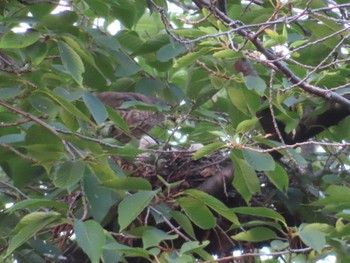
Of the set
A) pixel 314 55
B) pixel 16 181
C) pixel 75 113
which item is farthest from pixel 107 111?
pixel 314 55

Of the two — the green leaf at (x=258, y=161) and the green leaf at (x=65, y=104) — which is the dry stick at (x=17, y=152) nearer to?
the green leaf at (x=65, y=104)

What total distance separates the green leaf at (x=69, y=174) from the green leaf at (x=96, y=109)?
0.76 feet

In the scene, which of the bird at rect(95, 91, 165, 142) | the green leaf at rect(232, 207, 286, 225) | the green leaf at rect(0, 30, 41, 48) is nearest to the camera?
the green leaf at rect(232, 207, 286, 225)

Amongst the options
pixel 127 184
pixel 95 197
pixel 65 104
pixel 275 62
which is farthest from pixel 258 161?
pixel 65 104

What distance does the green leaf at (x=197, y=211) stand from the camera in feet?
8.73

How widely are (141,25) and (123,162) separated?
2.66 feet

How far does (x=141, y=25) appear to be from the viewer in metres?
4.24

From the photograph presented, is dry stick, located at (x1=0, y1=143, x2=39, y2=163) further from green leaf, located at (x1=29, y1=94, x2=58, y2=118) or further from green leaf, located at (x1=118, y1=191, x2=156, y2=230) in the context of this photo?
green leaf, located at (x1=118, y1=191, x2=156, y2=230)

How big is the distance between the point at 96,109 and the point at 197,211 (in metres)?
0.51

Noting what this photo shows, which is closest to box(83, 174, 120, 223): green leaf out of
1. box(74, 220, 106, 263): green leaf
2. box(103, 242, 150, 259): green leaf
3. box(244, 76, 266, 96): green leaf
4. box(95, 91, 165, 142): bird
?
box(74, 220, 106, 263): green leaf

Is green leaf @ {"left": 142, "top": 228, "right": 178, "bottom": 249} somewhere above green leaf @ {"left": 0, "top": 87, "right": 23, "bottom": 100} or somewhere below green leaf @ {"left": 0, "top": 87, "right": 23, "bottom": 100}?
below

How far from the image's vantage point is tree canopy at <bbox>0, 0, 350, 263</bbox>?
2605 mm

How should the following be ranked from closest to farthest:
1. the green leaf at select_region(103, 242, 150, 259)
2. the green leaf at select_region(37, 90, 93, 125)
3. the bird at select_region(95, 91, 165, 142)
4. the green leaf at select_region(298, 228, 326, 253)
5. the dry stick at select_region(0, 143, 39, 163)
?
the green leaf at select_region(103, 242, 150, 259), the green leaf at select_region(298, 228, 326, 253), the green leaf at select_region(37, 90, 93, 125), the dry stick at select_region(0, 143, 39, 163), the bird at select_region(95, 91, 165, 142)

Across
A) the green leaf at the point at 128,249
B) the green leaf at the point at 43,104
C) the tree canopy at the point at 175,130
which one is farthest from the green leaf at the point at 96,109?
the green leaf at the point at 128,249
